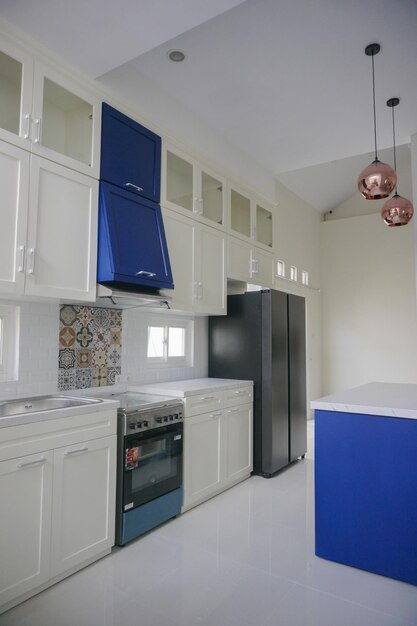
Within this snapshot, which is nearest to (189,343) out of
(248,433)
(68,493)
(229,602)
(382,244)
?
(248,433)

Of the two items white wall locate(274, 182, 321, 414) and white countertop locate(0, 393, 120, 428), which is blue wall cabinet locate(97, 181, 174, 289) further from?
white wall locate(274, 182, 321, 414)

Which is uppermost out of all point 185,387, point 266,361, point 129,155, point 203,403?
point 129,155

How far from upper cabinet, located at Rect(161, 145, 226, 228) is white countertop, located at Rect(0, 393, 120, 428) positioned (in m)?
1.69

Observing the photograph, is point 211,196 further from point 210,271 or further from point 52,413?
point 52,413

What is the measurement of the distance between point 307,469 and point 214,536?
181cm

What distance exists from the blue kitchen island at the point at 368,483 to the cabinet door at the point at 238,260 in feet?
6.26

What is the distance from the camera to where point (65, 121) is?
2.73 meters

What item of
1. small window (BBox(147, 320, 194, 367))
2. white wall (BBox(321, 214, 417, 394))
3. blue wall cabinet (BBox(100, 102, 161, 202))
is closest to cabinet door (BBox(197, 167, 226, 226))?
blue wall cabinet (BBox(100, 102, 161, 202))

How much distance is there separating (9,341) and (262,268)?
2.91 metres

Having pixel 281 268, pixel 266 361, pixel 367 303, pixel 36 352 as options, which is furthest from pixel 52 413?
pixel 367 303

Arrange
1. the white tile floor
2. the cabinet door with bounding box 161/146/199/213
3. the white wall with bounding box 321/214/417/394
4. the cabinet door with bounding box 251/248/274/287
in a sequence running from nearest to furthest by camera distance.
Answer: the white tile floor < the cabinet door with bounding box 161/146/199/213 < the cabinet door with bounding box 251/248/274/287 < the white wall with bounding box 321/214/417/394

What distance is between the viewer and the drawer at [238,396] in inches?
150

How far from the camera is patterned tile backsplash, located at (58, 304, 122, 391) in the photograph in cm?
303

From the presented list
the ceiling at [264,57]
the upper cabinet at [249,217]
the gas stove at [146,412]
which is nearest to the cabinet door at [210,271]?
the upper cabinet at [249,217]
